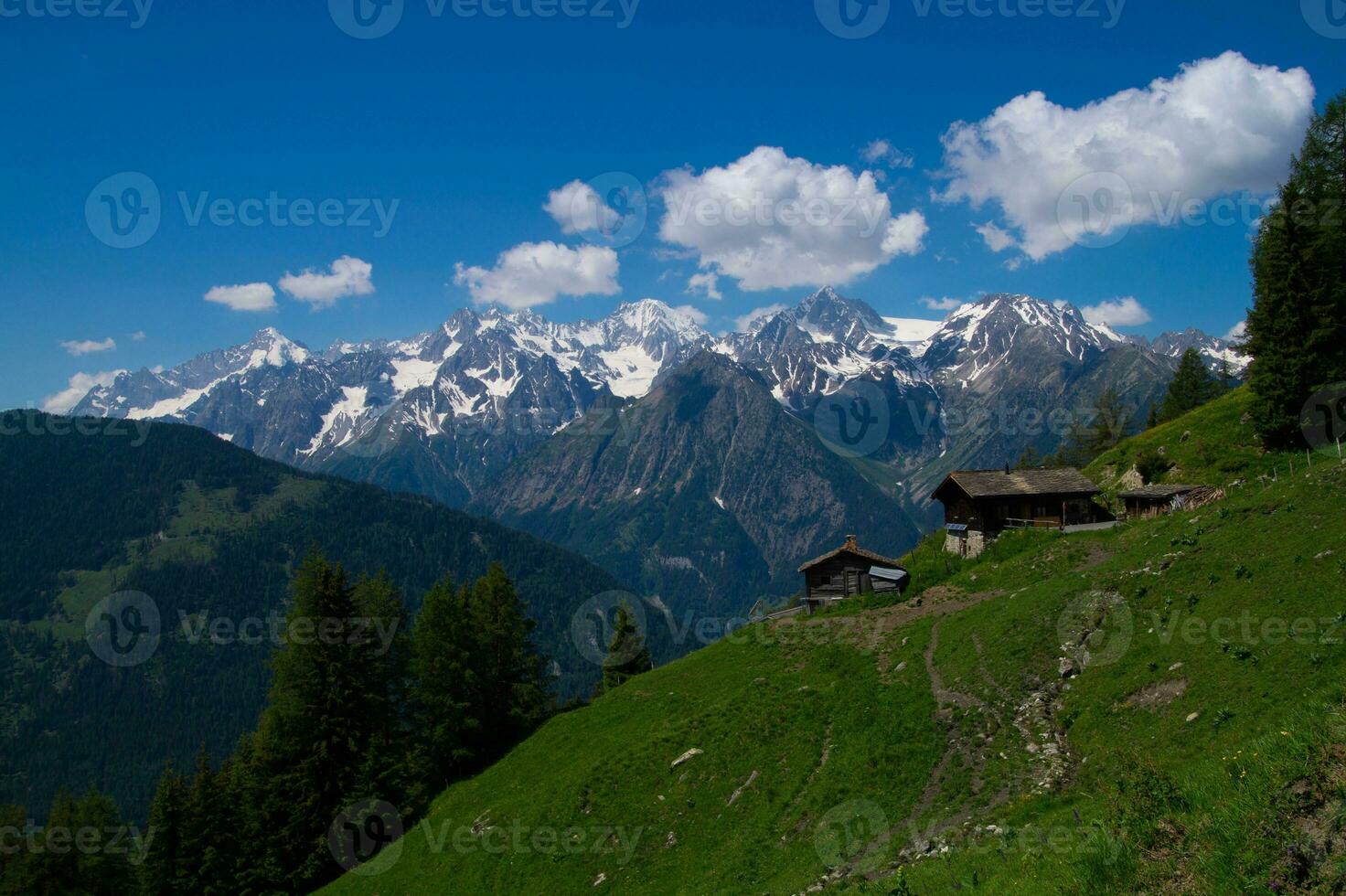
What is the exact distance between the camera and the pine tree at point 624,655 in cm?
6525

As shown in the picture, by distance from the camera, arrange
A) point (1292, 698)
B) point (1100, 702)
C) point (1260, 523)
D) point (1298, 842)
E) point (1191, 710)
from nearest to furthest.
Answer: point (1298, 842)
point (1292, 698)
point (1191, 710)
point (1100, 702)
point (1260, 523)

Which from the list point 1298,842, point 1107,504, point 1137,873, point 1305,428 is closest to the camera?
point 1298,842

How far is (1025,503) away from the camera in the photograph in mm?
56656

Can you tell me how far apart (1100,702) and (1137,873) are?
16.1m

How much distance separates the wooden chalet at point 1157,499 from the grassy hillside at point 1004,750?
4.84 m

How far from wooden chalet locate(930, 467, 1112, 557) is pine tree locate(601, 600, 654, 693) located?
100.0 feet

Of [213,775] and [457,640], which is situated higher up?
[457,640]

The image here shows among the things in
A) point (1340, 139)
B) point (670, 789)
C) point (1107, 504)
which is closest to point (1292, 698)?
point (670, 789)

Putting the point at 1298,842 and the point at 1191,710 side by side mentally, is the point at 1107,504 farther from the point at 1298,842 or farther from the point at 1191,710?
the point at 1298,842

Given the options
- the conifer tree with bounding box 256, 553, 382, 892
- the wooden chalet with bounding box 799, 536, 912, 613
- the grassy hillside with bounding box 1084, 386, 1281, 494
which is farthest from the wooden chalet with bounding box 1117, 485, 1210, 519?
the conifer tree with bounding box 256, 553, 382, 892

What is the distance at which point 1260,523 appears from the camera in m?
30.6

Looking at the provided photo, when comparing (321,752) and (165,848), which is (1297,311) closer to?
(321,752)

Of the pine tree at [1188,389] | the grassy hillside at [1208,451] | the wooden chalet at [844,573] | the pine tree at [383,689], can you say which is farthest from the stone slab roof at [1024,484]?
the pine tree at [1188,389]

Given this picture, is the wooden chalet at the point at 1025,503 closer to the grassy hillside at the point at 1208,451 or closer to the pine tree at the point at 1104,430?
the grassy hillside at the point at 1208,451
